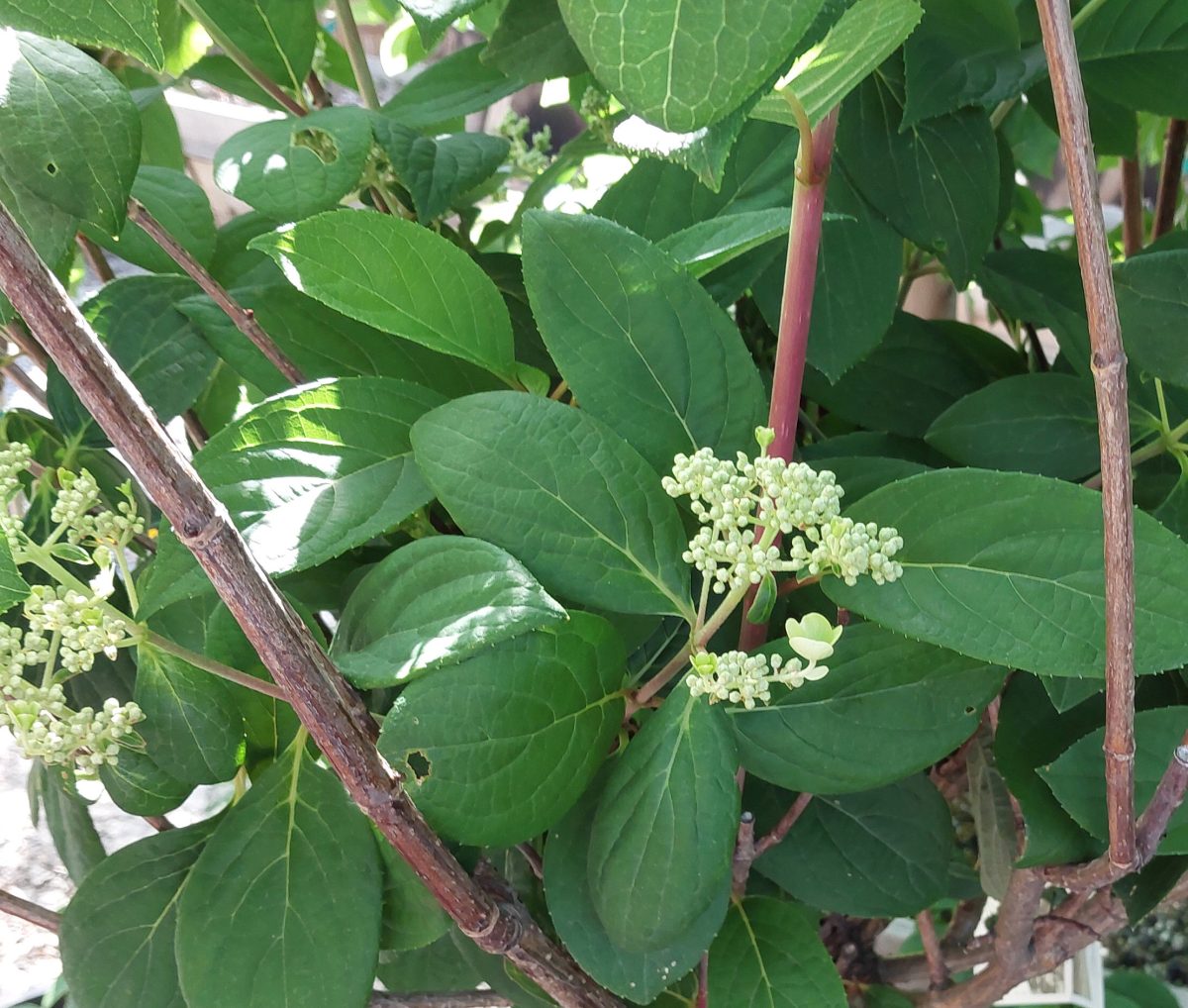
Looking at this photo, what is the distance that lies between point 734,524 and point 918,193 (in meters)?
0.21

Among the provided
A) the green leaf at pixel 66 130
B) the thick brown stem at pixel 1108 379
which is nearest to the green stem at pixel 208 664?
the green leaf at pixel 66 130

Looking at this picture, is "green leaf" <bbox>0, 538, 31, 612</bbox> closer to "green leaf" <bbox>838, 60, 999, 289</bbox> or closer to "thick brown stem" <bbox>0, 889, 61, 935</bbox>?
"thick brown stem" <bbox>0, 889, 61, 935</bbox>

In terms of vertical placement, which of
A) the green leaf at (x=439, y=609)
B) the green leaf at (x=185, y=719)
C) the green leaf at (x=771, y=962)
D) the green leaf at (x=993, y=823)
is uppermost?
the green leaf at (x=439, y=609)

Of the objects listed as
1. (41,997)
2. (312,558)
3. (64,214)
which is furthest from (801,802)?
(41,997)

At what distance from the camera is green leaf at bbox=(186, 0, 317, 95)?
430 mm

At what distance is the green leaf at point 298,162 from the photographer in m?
0.34

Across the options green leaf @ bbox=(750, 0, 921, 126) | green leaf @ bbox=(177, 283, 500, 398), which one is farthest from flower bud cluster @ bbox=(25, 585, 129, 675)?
green leaf @ bbox=(750, 0, 921, 126)

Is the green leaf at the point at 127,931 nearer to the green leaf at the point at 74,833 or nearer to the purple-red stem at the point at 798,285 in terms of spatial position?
the green leaf at the point at 74,833

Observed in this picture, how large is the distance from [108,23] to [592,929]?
0.28 meters

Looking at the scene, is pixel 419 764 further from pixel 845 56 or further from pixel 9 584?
pixel 845 56

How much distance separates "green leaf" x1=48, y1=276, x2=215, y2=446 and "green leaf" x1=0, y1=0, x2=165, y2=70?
165mm

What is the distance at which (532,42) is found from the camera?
38 centimetres

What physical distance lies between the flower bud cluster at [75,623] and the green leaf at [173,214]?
0.59ft

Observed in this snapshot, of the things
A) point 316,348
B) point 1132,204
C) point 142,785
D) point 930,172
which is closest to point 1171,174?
point 1132,204
